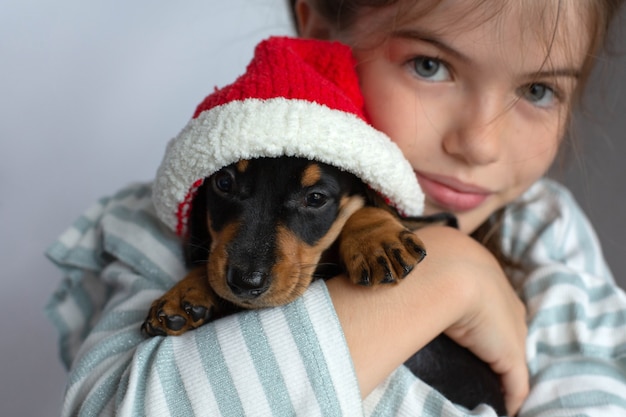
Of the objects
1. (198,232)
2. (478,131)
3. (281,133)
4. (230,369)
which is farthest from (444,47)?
(230,369)

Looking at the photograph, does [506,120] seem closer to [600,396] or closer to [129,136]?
[600,396]

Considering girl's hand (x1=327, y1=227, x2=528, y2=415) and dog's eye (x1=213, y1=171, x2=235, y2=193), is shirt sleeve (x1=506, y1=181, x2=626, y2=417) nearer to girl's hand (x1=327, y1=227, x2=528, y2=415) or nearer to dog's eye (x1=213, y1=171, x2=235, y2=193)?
girl's hand (x1=327, y1=227, x2=528, y2=415)

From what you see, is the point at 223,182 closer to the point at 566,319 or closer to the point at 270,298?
the point at 270,298

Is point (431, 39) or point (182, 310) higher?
point (431, 39)

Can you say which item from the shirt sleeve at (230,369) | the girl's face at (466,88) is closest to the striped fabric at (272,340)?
the shirt sleeve at (230,369)

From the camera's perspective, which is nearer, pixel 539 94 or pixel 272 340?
pixel 272 340

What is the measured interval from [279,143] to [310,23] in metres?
0.53

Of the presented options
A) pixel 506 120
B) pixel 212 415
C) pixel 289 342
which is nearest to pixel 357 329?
pixel 289 342

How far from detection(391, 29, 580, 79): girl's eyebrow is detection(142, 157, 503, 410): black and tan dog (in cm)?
26

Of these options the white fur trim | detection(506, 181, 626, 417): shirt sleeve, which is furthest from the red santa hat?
detection(506, 181, 626, 417): shirt sleeve

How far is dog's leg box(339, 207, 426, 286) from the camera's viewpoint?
94cm

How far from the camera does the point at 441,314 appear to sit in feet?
3.38

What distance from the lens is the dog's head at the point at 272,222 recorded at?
0.94 m

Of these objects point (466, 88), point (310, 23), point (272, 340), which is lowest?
point (272, 340)
